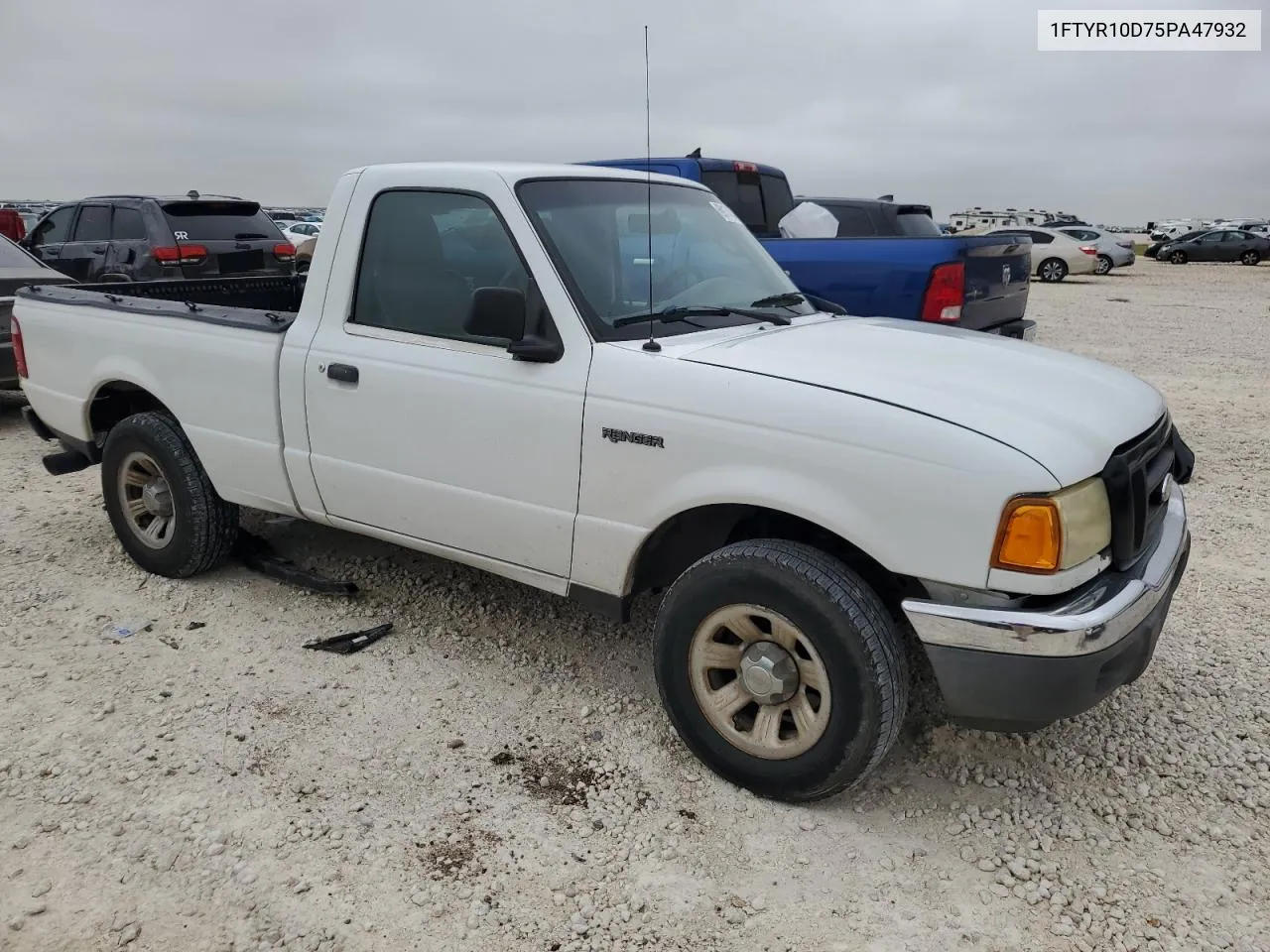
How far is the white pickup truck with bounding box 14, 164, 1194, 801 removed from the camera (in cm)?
256

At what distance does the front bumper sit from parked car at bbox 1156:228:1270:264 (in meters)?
36.2

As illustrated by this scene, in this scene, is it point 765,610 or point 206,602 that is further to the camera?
point 206,602

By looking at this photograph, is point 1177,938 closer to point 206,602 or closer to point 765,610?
point 765,610

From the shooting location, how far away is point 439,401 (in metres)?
3.41

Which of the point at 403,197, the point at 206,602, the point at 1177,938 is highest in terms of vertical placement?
the point at 403,197

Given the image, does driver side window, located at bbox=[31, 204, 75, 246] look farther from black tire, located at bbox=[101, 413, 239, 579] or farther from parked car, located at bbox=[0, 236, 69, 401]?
black tire, located at bbox=[101, 413, 239, 579]

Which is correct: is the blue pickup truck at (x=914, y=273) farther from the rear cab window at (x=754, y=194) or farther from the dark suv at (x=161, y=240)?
the dark suv at (x=161, y=240)

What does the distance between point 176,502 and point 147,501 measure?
0.91 feet

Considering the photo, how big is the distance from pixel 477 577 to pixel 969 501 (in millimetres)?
2754

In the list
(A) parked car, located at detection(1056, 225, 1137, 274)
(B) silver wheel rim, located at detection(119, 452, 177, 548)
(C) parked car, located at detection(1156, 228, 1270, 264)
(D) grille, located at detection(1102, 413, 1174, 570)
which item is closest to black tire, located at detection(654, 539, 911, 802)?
(D) grille, located at detection(1102, 413, 1174, 570)

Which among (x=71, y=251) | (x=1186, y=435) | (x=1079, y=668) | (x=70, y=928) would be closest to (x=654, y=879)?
(x=1079, y=668)

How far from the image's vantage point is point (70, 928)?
2479mm

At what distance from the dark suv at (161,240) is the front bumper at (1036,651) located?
9619 millimetres

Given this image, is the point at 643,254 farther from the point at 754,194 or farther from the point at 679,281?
the point at 754,194
